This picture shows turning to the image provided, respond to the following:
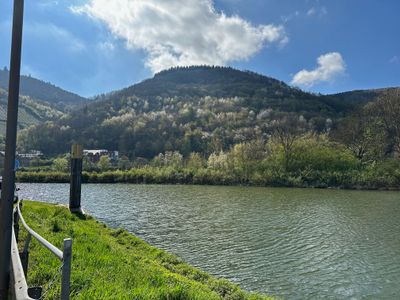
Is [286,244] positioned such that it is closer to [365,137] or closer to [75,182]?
[75,182]

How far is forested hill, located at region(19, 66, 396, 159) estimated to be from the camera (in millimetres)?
115188

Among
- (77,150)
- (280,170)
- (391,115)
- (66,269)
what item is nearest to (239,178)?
(280,170)

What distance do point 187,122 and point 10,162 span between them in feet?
471

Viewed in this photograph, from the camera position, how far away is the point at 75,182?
72.8 ft

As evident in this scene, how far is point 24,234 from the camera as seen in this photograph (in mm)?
9695

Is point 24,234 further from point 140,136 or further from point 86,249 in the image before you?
point 140,136

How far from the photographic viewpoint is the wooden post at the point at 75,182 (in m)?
22.0

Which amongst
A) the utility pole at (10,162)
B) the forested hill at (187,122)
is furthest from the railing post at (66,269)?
the forested hill at (187,122)

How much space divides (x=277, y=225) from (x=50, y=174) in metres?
61.0

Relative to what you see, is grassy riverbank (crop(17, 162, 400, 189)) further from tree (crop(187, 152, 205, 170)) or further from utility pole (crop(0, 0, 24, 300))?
utility pole (crop(0, 0, 24, 300))

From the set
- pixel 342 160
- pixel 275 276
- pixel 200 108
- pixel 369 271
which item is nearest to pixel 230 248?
pixel 275 276

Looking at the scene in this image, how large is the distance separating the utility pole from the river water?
27.0ft

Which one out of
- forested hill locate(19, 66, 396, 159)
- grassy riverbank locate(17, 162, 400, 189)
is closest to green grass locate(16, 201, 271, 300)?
grassy riverbank locate(17, 162, 400, 189)

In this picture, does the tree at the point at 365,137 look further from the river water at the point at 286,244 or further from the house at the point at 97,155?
the house at the point at 97,155
